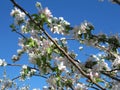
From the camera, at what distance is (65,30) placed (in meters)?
6.48

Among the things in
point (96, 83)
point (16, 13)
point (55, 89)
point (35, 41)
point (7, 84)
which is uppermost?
point (7, 84)

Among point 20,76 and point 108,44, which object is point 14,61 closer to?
point 20,76

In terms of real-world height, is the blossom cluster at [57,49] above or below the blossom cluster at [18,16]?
below

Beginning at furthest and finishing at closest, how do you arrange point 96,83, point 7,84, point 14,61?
point 7,84 → point 14,61 → point 96,83

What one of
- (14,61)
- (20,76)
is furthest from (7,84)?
(20,76)

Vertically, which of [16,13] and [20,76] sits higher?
[16,13]

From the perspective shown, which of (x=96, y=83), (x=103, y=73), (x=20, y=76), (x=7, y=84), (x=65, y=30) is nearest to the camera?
(x=96, y=83)

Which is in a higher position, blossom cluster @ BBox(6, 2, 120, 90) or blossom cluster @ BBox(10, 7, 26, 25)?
blossom cluster @ BBox(10, 7, 26, 25)

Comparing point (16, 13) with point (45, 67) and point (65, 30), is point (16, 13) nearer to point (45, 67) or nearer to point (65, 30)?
point (65, 30)

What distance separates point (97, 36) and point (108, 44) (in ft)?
0.78

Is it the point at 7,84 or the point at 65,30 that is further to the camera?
the point at 7,84

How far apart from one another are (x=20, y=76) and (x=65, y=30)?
1352mm

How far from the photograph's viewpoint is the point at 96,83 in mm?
5031

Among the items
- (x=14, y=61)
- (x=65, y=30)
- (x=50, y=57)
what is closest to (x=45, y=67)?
(x=50, y=57)
